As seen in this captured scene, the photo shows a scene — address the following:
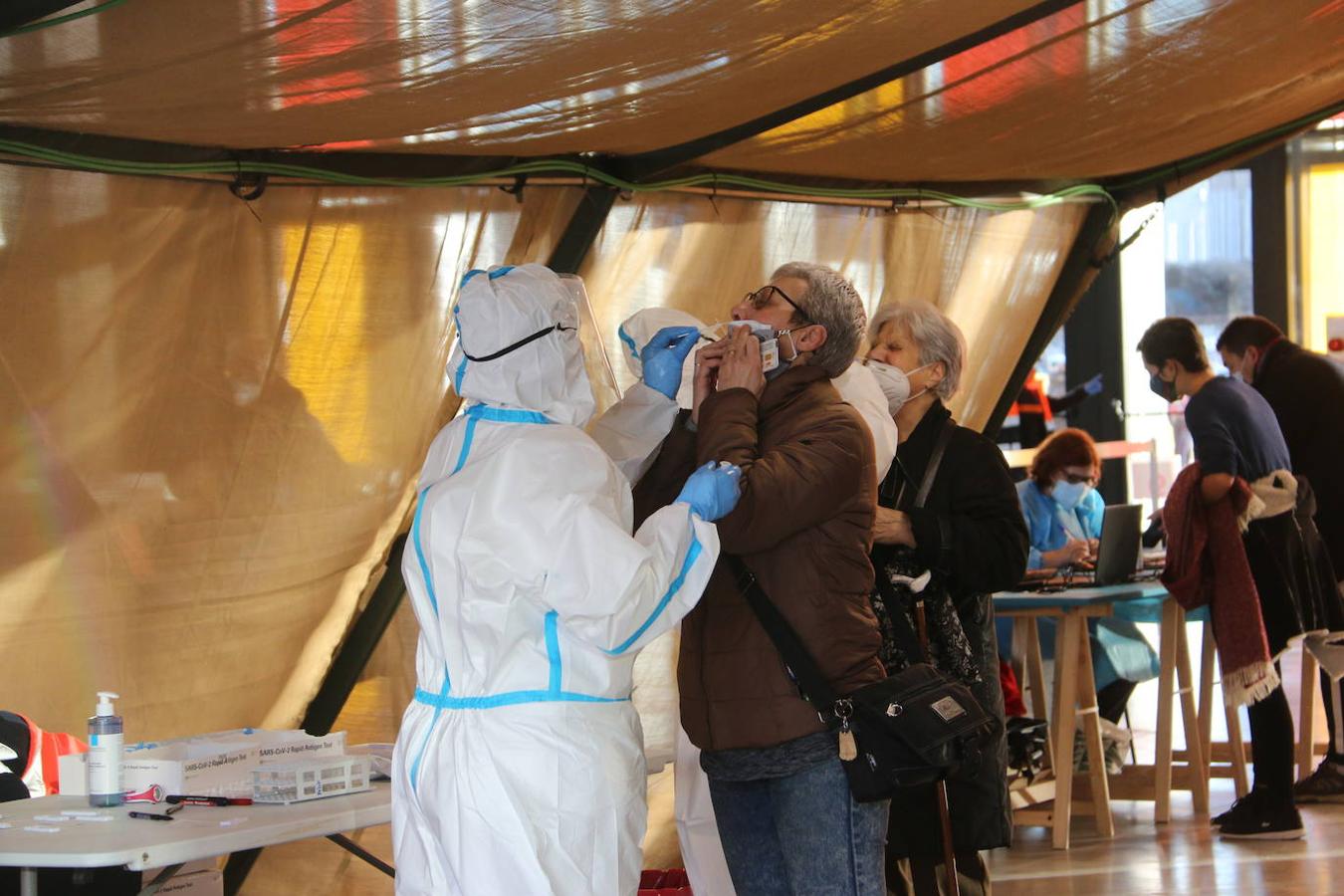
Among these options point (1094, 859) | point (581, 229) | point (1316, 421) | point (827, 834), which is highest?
point (581, 229)

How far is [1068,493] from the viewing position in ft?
21.6

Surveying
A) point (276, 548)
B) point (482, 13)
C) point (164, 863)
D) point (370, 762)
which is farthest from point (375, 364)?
point (164, 863)

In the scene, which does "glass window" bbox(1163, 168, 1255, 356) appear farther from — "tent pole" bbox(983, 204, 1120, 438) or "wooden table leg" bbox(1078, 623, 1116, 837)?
"wooden table leg" bbox(1078, 623, 1116, 837)

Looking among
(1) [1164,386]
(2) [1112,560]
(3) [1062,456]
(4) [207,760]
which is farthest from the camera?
(3) [1062,456]

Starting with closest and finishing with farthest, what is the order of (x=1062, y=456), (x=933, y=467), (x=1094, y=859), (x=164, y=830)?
(x=164, y=830) → (x=933, y=467) → (x=1094, y=859) → (x=1062, y=456)

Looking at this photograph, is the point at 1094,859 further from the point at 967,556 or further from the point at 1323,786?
the point at 967,556

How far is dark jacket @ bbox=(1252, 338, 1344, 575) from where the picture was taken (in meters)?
5.58

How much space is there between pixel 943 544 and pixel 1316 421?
313cm

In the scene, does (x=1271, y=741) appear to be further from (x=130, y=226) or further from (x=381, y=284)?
(x=130, y=226)

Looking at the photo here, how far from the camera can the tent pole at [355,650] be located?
3.90m

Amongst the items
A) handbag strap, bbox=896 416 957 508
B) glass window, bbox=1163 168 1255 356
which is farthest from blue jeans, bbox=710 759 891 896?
glass window, bbox=1163 168 1255 356

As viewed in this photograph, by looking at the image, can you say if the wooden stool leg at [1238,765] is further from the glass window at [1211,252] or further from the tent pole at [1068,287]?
the glass window at [1211,252]

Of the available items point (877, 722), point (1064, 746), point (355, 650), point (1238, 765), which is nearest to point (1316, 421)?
point (1238, 765)

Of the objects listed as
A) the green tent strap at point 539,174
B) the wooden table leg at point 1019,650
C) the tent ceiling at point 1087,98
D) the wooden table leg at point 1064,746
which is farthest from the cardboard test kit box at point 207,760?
the wooden table leg at point 1019,650
